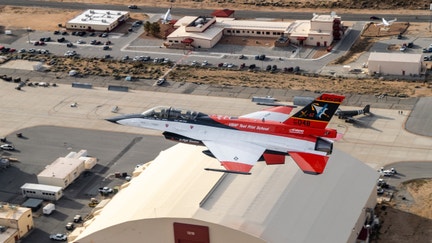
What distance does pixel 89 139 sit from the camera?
173 meters

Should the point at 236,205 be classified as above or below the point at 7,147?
above

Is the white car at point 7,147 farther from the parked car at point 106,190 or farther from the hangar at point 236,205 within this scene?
the hangar at point 236,205

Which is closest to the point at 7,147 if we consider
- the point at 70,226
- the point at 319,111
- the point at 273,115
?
the point at 70,226

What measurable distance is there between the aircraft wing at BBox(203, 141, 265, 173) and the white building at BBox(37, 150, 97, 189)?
1627 inches

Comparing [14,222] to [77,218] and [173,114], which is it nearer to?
[77,218]

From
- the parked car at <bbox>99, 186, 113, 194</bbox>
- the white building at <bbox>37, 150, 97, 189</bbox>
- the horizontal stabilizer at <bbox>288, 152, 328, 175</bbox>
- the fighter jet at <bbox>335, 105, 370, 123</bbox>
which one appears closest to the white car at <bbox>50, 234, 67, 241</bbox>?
the parked car at <bbox>99, 186, 113, 194</bbox>

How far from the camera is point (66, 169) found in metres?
155

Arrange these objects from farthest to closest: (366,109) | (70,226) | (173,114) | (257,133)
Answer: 1. (366,109)
2. (70,226)
3. (173,114)
4. (257,133)

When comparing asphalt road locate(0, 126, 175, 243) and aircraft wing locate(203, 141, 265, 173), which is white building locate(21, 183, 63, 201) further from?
aircraft wing locate(203, 141, 265, 173)

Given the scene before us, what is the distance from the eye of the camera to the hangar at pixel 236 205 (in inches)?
4633

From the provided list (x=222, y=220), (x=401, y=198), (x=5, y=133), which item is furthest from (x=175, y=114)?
(x=5, y=133)

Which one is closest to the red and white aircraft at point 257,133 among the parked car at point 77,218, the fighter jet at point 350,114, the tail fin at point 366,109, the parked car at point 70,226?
the parked car at point 70,226

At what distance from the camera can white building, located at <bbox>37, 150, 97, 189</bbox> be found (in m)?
153

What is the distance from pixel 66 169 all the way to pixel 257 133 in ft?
161
